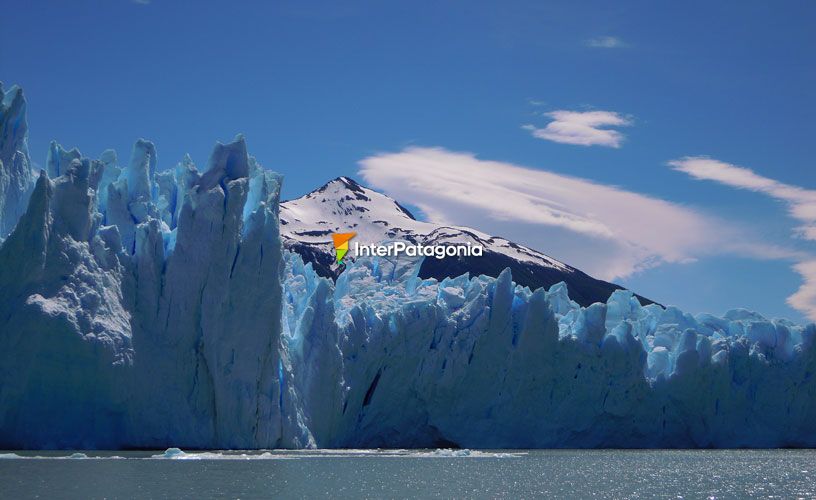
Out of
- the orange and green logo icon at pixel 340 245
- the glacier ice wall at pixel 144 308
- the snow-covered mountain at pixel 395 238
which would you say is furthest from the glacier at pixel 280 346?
the snow-covered mountain at pixel 395 238

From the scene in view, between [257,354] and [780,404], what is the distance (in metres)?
23.5

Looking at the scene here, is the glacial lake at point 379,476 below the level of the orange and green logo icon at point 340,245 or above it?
below

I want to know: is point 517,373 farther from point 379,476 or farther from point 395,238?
point 395,238

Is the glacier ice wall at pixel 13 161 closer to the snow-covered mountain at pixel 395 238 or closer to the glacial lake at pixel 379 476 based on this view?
the glacial lake at pixel 379 476

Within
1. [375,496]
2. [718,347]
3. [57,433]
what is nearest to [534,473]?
[375,496]

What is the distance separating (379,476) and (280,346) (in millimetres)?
10150

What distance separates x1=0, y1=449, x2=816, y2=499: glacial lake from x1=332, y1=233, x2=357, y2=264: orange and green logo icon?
46.6 metres

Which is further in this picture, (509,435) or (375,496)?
(509,435)

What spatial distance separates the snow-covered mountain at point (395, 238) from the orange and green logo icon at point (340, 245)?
158 cm

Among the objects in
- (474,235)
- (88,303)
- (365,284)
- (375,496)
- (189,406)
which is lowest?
(375,496)

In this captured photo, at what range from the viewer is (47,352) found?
1115 inches

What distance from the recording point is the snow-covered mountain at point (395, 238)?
87688 millimetres

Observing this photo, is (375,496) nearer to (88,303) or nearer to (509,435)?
(88,303)

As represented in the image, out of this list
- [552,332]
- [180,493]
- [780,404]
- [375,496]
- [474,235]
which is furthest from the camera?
[474,235]
